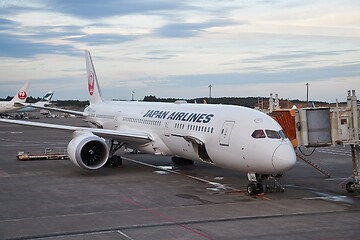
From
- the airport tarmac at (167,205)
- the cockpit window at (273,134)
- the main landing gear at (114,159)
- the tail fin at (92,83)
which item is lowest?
the airport tarmac at (167,205)

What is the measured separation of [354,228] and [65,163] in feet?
65.4

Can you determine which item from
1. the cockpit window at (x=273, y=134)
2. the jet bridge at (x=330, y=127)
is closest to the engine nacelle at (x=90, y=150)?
the cockpit window at (x=273, y=134)

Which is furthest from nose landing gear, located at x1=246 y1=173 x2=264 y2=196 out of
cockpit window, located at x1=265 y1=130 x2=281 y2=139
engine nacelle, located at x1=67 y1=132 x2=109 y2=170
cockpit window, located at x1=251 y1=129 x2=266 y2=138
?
engine nacelle, located at x1=67 y1=132 x2=109 y2=170

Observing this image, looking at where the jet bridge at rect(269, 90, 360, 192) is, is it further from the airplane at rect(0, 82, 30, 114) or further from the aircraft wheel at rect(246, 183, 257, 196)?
the airplane at rect(0, 82, 30, 114)

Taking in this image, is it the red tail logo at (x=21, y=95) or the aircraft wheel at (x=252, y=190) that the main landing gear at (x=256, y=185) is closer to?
the aircraft wheel at (x=252, y=190)

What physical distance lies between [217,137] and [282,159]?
134 inches

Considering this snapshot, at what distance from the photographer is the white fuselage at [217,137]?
18203 mm

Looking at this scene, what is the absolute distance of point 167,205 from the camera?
1750 centimetres

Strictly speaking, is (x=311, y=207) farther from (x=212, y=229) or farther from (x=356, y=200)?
(x=212, y=229)

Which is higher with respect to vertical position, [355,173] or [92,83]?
[92,83]

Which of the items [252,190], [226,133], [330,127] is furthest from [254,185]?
[330,127]

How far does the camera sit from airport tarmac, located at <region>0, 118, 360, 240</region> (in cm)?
1376

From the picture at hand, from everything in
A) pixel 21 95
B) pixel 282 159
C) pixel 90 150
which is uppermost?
pixel 21 95

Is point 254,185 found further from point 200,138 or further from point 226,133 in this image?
point 200,138
